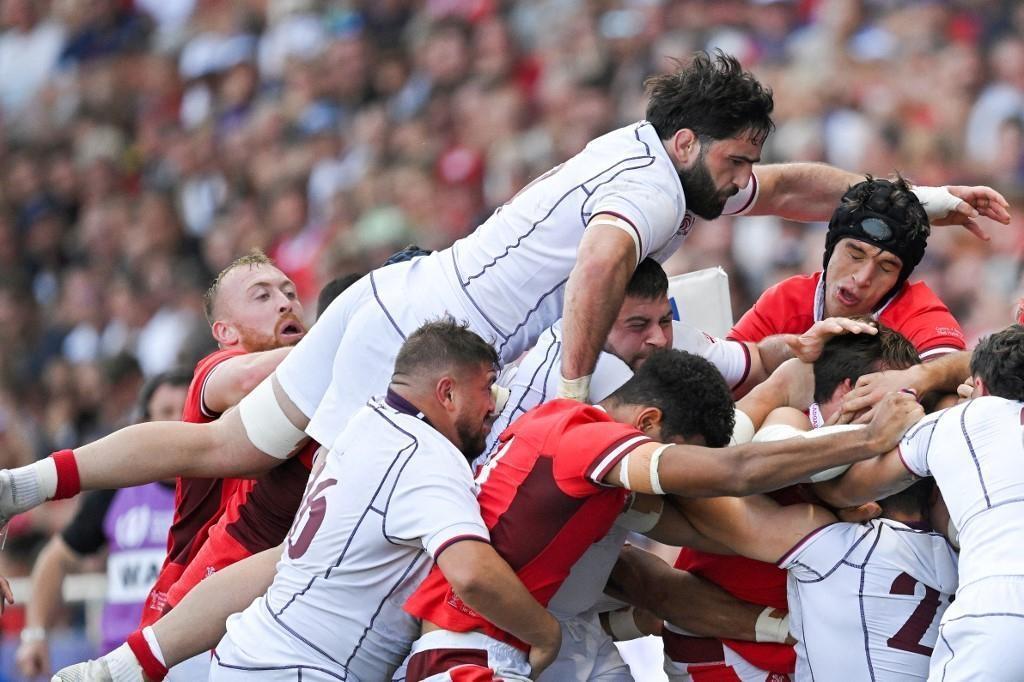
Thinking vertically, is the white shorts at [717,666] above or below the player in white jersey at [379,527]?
below

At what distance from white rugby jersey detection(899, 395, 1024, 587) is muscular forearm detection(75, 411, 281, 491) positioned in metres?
2.22

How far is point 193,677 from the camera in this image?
5672 mm

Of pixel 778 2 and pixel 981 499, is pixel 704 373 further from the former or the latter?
pixel 778 2

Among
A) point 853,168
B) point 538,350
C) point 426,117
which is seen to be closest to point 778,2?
point 853,168

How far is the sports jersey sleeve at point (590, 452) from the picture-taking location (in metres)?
4.28

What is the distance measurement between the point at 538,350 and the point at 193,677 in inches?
69.2

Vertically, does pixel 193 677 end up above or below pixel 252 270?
below

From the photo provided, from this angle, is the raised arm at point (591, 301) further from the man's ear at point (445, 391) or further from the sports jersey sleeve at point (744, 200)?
the sports jersey sleeve at point (744, 200)

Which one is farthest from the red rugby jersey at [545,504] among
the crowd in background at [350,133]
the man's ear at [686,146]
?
the crowd in background at [350,133]

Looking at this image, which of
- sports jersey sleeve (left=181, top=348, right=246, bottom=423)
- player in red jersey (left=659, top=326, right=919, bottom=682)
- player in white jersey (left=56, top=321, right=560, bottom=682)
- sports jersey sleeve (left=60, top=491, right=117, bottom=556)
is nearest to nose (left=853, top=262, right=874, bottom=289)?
player in red jersey (left=659, top=326, right=919, bottom=682)

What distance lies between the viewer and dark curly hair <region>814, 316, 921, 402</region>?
15.9 feet

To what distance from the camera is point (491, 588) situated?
168 inches

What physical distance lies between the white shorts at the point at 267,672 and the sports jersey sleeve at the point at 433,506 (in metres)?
0.47

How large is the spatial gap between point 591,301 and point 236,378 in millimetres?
1663
